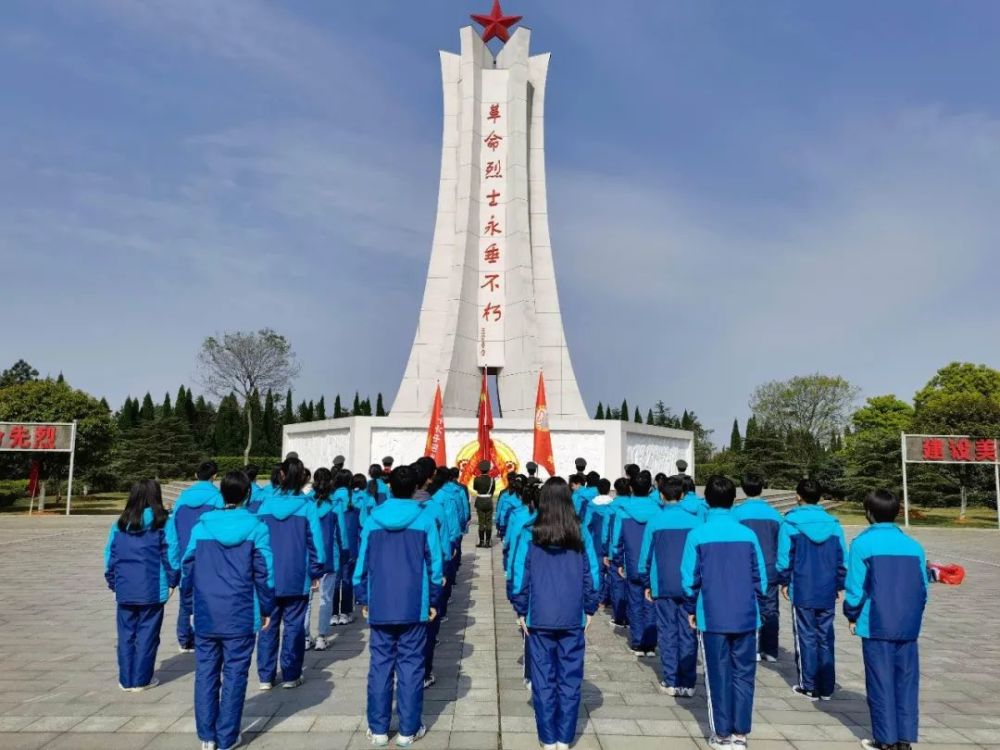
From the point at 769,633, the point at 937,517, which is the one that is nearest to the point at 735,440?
the point at 937,517

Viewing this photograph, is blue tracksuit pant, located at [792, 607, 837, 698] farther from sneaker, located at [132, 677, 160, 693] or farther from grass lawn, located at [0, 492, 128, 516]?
grass lawn, located at [0, 492, 128, 516]

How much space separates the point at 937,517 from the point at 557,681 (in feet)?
78.7

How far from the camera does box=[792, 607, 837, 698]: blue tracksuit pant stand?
185 inches

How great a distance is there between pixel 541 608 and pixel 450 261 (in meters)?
21.0

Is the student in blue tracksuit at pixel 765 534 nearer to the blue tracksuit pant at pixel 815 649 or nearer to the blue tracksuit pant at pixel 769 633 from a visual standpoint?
the blue tracksuit pant at pixel 769 633

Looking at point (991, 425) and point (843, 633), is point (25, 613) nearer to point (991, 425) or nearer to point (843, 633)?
point (843, 633)

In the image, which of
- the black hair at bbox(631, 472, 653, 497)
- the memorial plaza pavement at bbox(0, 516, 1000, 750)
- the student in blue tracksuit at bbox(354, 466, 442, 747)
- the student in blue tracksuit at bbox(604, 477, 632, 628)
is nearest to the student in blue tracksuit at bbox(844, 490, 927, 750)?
the memorial plaza pavement at bbox(0, 516, 1000, 750)

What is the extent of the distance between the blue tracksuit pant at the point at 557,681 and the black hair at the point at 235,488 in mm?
1834

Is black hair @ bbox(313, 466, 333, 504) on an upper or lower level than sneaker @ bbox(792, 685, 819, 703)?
upper

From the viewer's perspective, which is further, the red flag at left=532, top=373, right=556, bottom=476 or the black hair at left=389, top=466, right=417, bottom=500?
the red flag at left=532, top=373, right=556, bottom=476

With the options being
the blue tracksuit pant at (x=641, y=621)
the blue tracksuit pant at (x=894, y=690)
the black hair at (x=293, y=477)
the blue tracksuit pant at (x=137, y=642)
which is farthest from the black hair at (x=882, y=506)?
the blue tracksuit pant at (x=137, y=642)

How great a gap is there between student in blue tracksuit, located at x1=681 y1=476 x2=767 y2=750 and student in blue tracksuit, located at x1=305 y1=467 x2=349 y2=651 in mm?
3258

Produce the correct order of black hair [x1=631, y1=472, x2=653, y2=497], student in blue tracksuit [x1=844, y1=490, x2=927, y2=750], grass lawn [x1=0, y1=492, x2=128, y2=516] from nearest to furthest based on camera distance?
1. student in blue tracksuit [x1=844, y1=490, x2=927, y2=750]
2. black hair [x1=631, y1=472, x2=653, y2=497]
3. grass lawn [x1=0, y1=492, x2=128, y2=516]

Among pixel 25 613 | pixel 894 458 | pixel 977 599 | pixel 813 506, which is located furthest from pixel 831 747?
pixel 894 458
